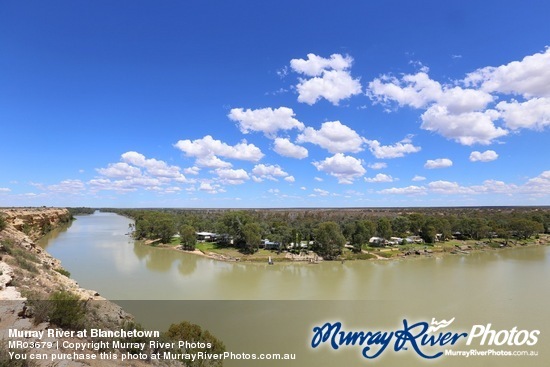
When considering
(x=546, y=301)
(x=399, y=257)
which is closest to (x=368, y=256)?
(x=399, y=257)

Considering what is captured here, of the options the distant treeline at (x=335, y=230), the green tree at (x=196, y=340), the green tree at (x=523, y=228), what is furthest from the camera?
the green tree at (x=523, y=228)

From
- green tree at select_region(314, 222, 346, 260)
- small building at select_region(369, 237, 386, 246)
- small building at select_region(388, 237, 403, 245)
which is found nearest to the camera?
green tree at select_region(314, 222, 346, 260)

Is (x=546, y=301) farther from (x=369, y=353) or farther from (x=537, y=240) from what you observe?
(x=537, y=240)

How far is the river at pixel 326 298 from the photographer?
14469mm

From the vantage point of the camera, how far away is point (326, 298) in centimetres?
2350

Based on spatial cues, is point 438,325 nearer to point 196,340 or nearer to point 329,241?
point 196,340

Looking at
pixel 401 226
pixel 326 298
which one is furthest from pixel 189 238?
pixel 401 226

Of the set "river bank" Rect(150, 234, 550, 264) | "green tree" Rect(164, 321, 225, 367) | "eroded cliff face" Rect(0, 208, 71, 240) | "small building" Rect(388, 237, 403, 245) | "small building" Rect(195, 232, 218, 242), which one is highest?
"eroded cliff face" Rect(0, 208, 71, 240)

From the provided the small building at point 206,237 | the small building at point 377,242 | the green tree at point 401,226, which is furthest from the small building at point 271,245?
the green tree at point 401,226

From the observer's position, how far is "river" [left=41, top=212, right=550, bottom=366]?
47.5 ft

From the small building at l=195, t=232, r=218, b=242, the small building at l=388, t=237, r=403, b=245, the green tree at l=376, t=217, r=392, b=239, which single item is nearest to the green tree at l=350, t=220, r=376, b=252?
the green tree at l=376, t=217, r=392, b=239

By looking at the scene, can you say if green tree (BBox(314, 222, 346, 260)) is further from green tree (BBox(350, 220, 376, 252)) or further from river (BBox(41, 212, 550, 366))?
green tree (BBox(350, 220, 376, 252))

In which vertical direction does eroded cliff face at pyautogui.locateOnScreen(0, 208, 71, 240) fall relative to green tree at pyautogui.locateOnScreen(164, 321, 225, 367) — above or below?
above

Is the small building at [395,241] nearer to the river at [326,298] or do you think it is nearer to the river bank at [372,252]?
the river bank at [372,252]
